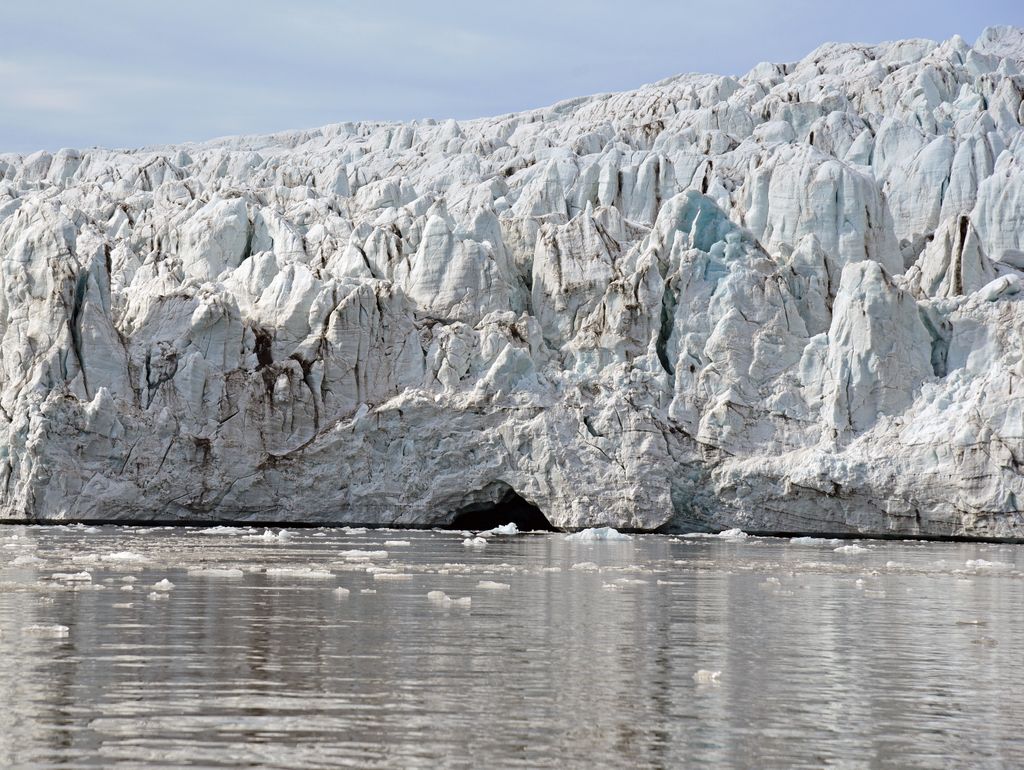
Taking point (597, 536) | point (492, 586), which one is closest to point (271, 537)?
point (597, 536)

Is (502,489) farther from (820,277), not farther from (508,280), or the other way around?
(820,277)

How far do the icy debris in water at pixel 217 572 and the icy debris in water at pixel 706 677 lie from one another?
9.73 meters

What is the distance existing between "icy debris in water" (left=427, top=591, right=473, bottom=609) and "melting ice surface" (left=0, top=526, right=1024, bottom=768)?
0.14 ft

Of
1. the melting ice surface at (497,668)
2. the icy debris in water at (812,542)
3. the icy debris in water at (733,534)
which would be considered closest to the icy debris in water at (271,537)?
the melting ice surface at (497,668)

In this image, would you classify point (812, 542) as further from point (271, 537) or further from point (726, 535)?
point (271, 537)

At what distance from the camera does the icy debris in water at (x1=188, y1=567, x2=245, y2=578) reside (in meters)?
18.5

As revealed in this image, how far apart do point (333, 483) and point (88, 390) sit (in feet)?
23.9

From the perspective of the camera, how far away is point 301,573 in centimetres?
1897

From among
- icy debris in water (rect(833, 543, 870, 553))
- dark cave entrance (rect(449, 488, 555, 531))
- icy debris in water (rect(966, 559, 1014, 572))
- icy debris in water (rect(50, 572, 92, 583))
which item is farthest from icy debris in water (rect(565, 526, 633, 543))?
icy debris in water (rect(50, 572, 92, 583))

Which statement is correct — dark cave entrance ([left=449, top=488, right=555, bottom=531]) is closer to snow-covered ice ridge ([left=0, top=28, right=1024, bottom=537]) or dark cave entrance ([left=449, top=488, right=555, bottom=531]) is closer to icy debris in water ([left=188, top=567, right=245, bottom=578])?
snow-covered ice ridge ([left=0, top=28, right=1024, bottom=537])

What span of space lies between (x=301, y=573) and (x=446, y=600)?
13.9ft

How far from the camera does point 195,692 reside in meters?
9.13

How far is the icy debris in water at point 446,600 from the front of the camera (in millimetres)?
15039

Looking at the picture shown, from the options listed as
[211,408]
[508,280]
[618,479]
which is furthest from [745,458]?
[211,408]
